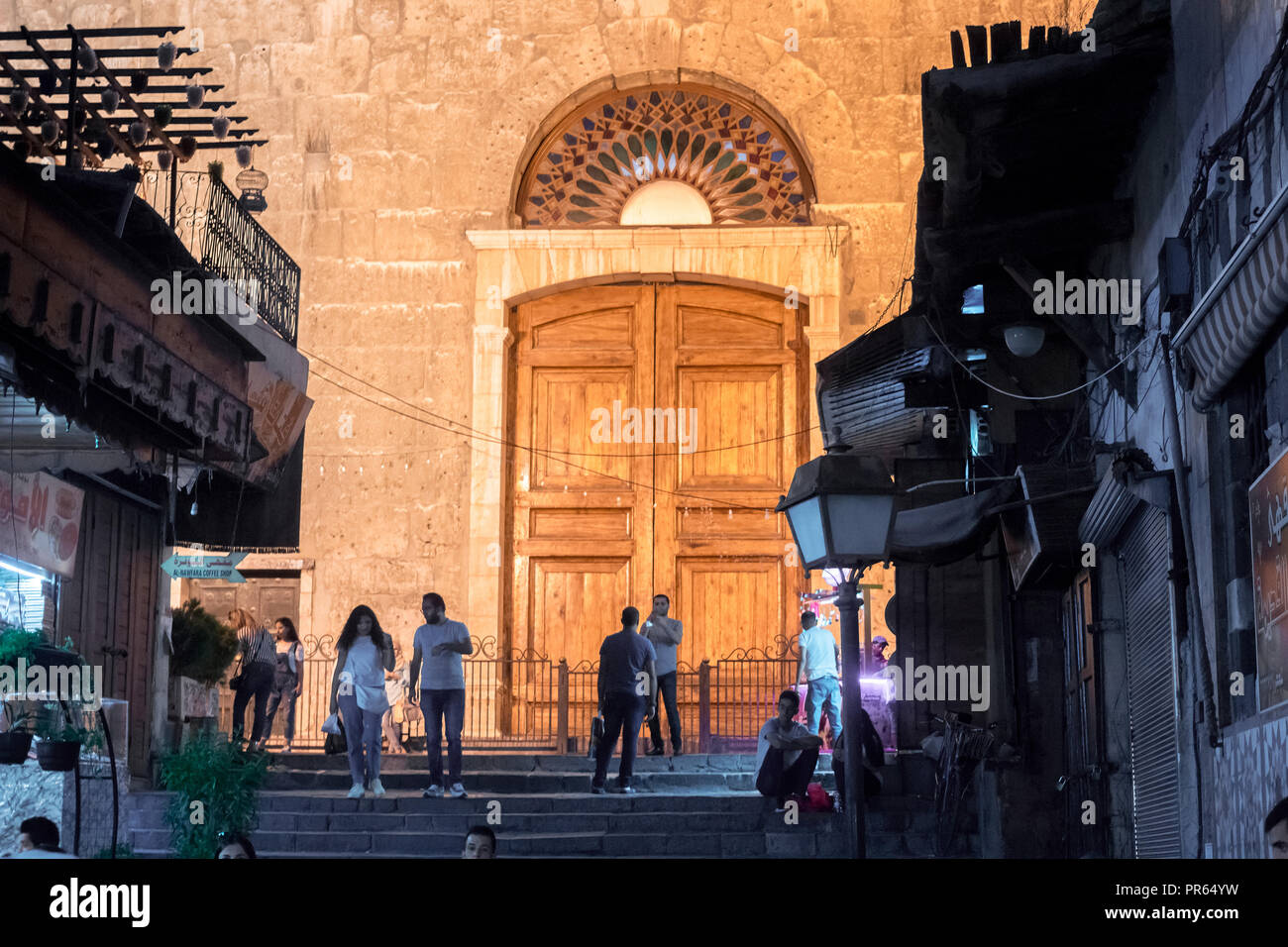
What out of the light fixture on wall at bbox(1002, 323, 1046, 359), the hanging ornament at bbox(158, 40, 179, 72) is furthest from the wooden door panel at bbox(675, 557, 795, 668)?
the hanging ornament at bbox(158, 40, 179, 72)

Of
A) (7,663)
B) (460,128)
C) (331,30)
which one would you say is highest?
(331,30)

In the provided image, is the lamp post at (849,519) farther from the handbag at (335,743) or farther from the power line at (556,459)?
the power line at (556,459)

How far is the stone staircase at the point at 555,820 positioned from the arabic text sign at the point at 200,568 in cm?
178

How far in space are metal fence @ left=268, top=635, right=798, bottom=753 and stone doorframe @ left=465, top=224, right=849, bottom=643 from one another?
2.91 feet

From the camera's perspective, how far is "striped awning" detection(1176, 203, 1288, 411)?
548 centimetres

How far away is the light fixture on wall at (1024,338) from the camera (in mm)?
10453

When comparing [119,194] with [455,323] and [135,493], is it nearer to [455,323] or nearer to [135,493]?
[135,493]

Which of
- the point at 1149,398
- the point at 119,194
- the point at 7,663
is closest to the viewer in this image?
the point at 1149,398

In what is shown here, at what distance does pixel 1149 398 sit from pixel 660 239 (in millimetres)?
11312

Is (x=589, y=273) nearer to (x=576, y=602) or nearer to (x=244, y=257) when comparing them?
(x=576, y=602)

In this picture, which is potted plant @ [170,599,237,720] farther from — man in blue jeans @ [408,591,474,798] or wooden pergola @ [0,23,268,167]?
wooden pergola @ [0,23,268,167]

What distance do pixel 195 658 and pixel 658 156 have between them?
29.0 ft

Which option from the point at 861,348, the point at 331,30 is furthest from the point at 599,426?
the point at 861,348

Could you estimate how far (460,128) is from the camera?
19.7m
